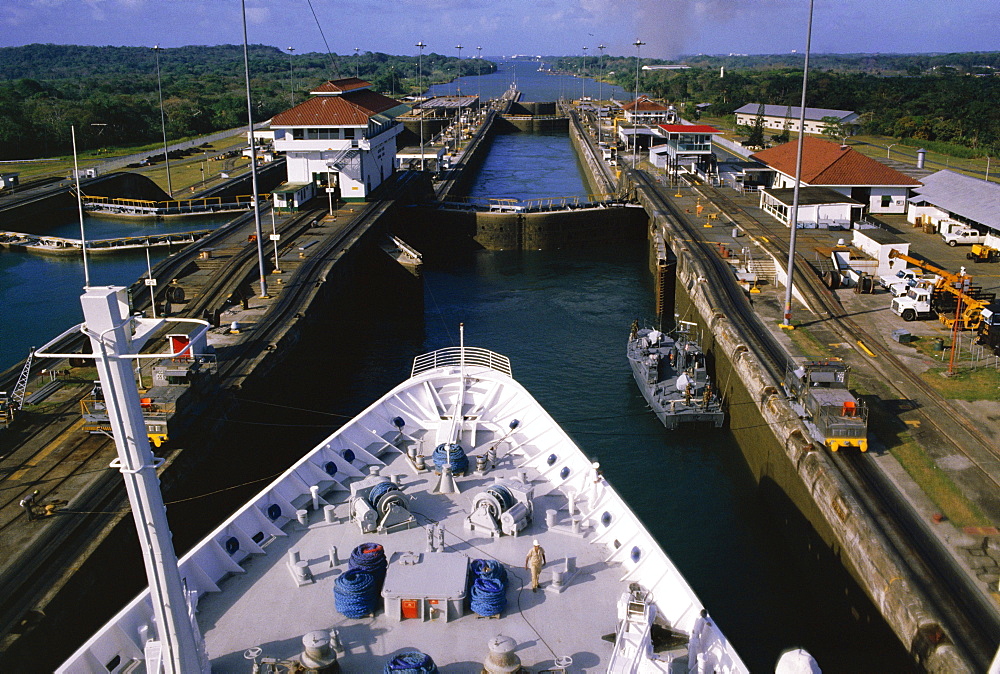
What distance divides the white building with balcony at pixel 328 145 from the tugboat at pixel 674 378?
93.3 feet

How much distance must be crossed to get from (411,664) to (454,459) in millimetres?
7588

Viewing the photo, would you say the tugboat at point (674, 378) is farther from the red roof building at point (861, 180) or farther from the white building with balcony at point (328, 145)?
the white building with balcony at point (328, 145)

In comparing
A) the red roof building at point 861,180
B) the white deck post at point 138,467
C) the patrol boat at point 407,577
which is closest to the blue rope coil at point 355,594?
the patrol boat at point 407,577

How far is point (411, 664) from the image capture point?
13.0 metres

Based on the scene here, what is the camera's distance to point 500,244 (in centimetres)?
6450

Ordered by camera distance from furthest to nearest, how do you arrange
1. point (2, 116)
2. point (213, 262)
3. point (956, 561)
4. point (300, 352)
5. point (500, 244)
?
point (2, 116) → point (500, 244) → point (213, 262) → point (300, 352) → point (956, 561)

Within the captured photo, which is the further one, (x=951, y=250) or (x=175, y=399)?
(x=951, y=250)

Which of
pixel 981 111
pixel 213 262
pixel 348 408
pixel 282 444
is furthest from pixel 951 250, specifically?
pixel 981 111

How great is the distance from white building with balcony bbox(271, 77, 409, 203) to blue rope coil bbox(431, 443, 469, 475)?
4052cm

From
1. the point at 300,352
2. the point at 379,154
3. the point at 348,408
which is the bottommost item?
the point at 348,408

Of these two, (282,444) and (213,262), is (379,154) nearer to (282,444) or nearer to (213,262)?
(213,262)

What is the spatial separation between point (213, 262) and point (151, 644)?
1397 inches

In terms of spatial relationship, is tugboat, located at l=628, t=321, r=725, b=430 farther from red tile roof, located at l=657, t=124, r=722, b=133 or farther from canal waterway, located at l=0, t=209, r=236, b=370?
red tile roof, located at l=657, t=124, r=722, b=133

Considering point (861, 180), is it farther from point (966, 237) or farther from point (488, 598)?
point (488, 598)
